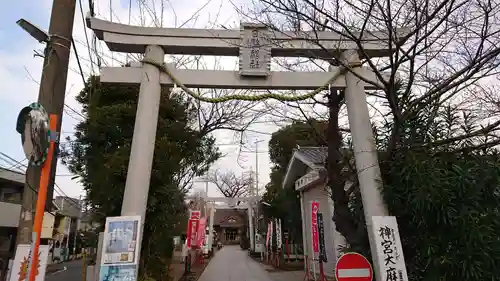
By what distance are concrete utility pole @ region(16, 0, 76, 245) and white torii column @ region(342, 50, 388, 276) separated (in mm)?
4031

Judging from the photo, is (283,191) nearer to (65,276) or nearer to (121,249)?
(65,276)

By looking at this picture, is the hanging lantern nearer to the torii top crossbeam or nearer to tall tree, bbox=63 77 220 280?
the torii top crossbeam

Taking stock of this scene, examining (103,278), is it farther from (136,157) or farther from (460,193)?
(460,193)

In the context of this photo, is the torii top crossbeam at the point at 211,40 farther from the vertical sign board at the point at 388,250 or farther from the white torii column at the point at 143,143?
the vertical sign board at the point at 388,250

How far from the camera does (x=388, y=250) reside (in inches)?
187

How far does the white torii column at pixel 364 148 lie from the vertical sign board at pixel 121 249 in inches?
125

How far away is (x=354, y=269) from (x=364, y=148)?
173 centimetres

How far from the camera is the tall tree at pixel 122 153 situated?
836cm

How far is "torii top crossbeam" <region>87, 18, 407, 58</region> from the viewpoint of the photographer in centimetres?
578

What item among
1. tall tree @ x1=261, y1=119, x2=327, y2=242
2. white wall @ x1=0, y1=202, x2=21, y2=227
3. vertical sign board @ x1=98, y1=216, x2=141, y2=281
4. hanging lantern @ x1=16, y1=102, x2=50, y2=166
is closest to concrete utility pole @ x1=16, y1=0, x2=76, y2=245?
hanging lantern @ x1=16, y1=102, x2=50, y2=166

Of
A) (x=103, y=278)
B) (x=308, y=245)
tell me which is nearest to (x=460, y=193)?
(x=103, y=278)

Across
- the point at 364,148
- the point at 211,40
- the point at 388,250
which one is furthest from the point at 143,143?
the point at 388,250

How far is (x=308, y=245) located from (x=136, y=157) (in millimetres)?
11838

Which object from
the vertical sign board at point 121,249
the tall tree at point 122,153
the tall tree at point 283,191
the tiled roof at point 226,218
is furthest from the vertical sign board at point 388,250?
the tiled roof at point 226,218
